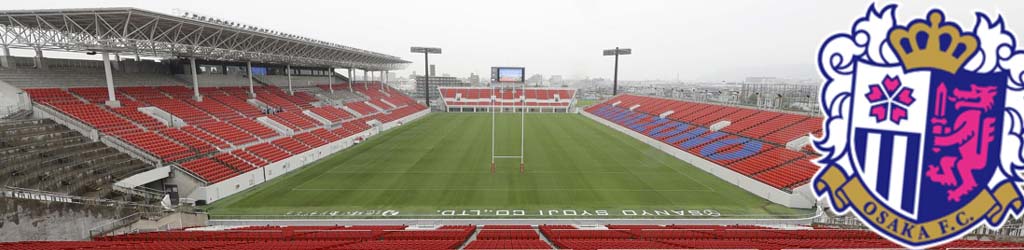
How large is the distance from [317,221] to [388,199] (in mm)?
2985

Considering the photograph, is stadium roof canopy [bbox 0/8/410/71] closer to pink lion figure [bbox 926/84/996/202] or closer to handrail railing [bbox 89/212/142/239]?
handrail railing [bbox 89/212/142/239]

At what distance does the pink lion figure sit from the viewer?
12.4 ft

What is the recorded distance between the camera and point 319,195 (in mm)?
16922

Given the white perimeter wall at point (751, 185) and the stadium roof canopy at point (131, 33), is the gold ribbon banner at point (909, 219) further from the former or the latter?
the stadium roof canopy at point (131, 33)

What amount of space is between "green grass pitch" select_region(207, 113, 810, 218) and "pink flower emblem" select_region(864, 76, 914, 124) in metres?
11.4

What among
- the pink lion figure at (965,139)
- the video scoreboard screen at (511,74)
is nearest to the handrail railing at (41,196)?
the video scoreboard screen at (511,74)

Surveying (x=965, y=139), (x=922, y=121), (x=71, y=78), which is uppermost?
(x=71, y=78)

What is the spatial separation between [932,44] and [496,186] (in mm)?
15730

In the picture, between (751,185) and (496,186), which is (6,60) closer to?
(496,186)

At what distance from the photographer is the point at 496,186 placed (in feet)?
60.0

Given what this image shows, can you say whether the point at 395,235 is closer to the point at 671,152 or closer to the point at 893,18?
the point at 893,18

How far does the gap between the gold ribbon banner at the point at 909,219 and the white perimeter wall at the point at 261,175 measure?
20055 millimetres

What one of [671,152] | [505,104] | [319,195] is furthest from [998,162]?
[505,104]

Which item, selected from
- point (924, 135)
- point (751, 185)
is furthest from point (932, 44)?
point (751, 185)
